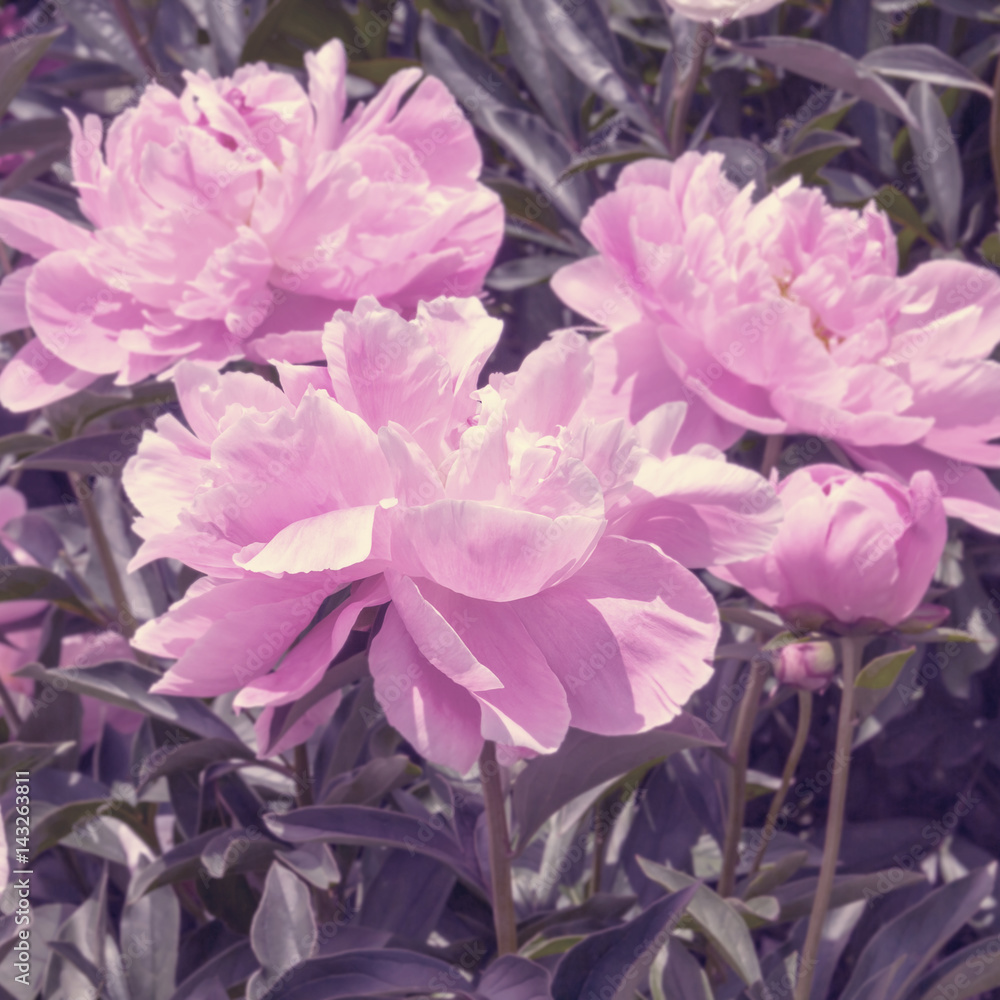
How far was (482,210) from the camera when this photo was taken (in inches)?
29.2

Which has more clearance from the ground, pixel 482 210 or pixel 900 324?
pixel 482 210

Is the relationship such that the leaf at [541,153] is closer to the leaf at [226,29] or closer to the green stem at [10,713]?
the leaf at [226,29]

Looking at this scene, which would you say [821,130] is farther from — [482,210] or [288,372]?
[288,372]

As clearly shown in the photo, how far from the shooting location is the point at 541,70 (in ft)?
3.58

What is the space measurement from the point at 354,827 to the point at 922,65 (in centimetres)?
88

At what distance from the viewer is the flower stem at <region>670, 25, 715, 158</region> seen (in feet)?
3.02

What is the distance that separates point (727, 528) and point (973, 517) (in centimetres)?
25

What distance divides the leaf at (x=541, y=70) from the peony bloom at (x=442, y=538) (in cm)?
66

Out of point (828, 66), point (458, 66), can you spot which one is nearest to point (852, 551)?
point (828, 66)

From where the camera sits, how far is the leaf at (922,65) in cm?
95

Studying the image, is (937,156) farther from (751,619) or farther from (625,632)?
(625,632)

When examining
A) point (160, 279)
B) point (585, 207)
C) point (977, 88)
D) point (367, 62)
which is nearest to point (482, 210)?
point (160, 279)

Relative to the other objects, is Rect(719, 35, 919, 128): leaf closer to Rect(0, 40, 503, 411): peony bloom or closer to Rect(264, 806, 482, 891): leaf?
Rect(0, 40, 503, 411): peony bloom

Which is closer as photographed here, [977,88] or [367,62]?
[977,88]
